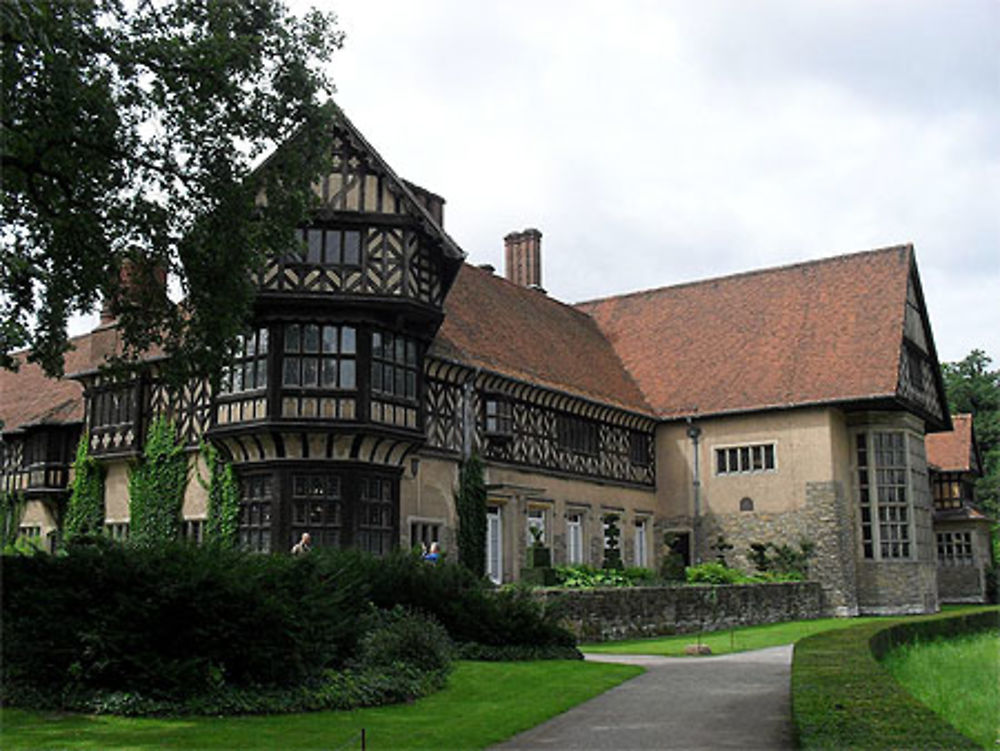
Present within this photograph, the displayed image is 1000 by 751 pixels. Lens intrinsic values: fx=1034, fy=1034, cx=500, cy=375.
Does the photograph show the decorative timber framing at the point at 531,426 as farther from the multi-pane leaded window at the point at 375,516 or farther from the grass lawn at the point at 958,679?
the grass lawn at the point at 958,679

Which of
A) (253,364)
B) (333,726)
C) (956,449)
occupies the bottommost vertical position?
(333,726)

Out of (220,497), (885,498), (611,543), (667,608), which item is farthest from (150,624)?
(885,498)

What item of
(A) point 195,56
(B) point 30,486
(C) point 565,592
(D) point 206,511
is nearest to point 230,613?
(A) point 195,56

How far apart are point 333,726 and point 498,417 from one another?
17.1 metres

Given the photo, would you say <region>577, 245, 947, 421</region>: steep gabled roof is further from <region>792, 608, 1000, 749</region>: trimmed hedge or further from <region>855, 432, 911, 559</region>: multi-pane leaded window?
<region>792, 608, 1000, 749</region>: trimmed hedge

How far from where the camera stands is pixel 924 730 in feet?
22.5

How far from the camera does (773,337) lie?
35.2 meters

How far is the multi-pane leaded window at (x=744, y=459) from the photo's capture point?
108ft

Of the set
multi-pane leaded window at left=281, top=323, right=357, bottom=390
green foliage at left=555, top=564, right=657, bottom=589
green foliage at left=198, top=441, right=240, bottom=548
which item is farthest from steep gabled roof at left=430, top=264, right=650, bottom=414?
green foliage at left=198, top=441, right=240, bottom=548

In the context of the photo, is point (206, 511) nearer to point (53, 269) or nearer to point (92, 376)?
point (92, 376)

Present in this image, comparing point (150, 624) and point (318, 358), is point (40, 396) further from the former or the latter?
point (150, 624)

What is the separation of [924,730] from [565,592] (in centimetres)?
1316

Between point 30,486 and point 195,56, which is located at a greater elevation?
point 195,56

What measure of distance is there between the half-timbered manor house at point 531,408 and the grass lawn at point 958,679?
10.8 m
